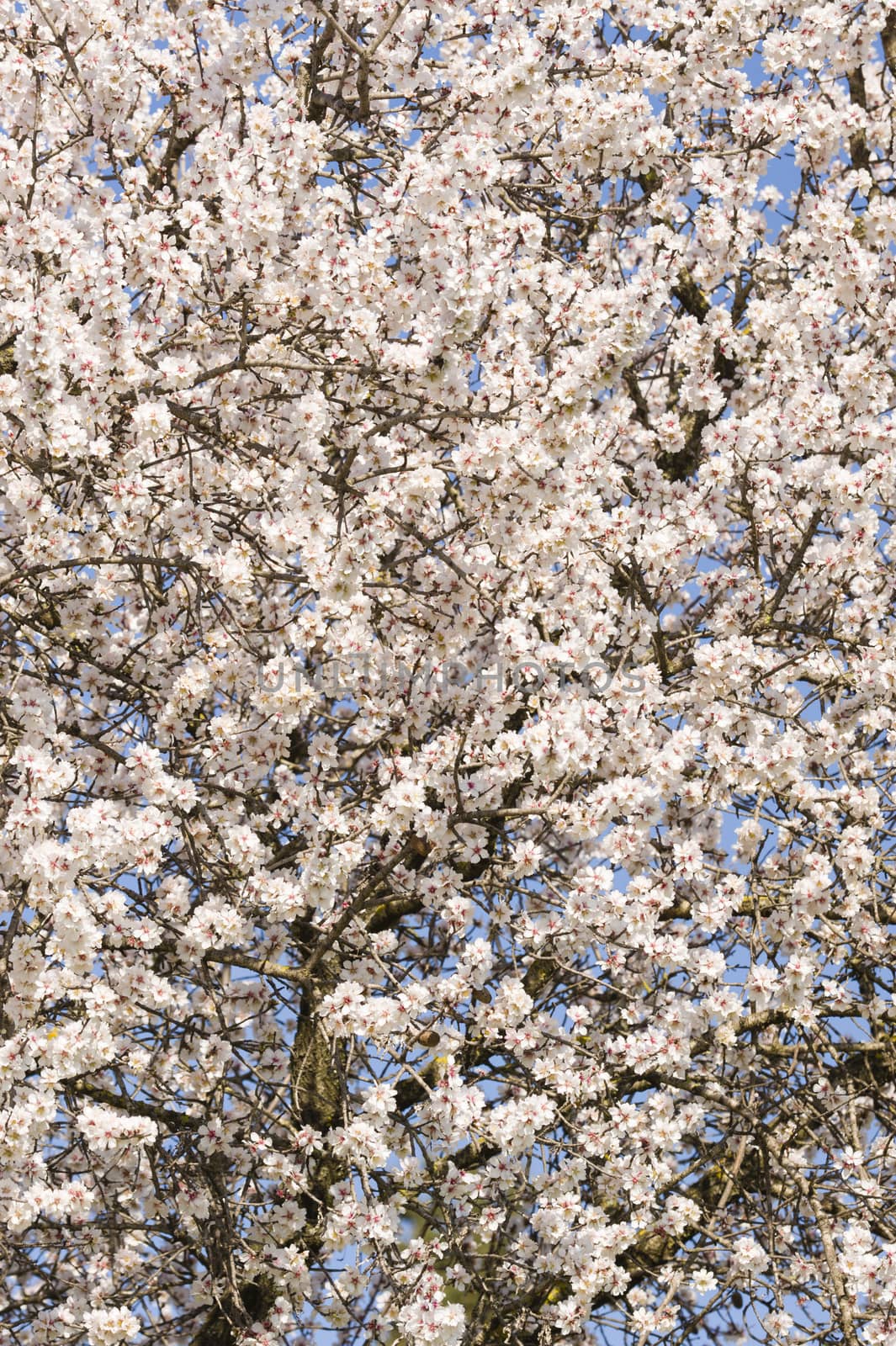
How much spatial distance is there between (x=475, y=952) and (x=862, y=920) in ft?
6.69

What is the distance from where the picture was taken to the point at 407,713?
6824mm

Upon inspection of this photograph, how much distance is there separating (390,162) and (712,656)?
2797 millimetres

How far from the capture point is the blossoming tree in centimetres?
600

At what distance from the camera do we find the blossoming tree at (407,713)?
6000mm

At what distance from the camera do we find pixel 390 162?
23.4ft

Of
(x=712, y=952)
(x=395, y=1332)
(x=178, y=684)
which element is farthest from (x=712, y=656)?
(x=395, y=1332)

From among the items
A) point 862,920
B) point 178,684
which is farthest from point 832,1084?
point 178,684

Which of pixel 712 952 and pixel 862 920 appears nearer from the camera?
pixel 712 952

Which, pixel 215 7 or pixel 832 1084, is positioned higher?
pixel 215 7

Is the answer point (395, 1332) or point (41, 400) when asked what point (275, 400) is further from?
point (395, 1332)

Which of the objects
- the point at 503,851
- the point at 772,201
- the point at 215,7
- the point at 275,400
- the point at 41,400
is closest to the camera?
the point at 41,400

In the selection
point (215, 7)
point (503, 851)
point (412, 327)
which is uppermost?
point (215, 7)

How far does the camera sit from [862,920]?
7.07 m

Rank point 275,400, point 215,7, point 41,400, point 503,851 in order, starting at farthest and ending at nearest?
point 215,7 < point 503,851 < point 275,400 < point 41,400
